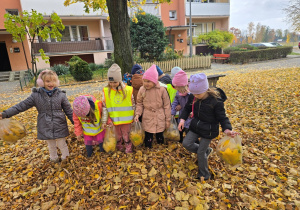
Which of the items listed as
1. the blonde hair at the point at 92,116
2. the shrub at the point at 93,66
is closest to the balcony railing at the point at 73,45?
the shrub at the point at 93,66

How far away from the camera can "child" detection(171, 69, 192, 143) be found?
3.09 m

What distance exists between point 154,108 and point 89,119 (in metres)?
1.07

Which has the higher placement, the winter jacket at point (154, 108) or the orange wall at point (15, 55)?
the orange wall at point (15, 55)

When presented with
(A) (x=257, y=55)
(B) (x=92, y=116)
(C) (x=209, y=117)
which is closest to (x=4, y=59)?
(B) (x=92, y=116)

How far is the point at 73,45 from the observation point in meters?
19.1

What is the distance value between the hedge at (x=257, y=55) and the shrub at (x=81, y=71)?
43.9 feet

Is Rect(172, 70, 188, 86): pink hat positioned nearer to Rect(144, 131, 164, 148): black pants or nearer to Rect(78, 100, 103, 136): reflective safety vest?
Rect(144, 131, 164, 148): black pants

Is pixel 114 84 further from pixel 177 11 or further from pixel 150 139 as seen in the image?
pixel 177 11

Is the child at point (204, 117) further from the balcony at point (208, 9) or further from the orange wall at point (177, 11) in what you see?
the balcony at point (208, 9)

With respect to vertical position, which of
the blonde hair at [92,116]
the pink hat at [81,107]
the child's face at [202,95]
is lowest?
the blonde hair at [92,116]

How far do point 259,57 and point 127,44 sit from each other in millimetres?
18037

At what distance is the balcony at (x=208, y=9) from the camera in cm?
2462

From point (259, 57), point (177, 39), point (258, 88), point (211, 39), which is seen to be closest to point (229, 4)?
point (211, 39)

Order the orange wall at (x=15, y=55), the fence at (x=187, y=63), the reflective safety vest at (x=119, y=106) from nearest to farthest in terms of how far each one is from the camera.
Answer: the reflective safety vest at (x=119, y=106)
the fence at (x=187, y=63)
the orange wall at (x=15, y=55)
